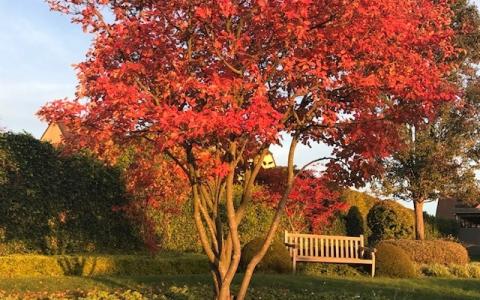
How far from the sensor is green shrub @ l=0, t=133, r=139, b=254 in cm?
1215

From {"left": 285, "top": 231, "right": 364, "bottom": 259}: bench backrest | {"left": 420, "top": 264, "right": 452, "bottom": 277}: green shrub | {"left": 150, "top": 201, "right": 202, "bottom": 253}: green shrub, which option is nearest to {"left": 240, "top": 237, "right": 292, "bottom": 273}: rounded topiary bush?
{"left": 285, "top": 231, "right": 364, "bottom": 259}: bench backrest

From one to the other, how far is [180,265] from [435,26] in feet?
24.0

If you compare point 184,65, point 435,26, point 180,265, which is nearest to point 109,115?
point 184,65

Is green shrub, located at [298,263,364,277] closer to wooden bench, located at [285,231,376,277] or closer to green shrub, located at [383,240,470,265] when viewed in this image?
wooden bench, located at [285,231,376,277]

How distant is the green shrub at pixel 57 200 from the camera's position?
12148 millimetres

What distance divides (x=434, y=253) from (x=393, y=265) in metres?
4.08

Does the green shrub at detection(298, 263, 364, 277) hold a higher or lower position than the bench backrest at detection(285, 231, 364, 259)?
lower

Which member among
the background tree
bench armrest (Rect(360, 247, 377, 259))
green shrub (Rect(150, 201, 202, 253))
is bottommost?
bench armrest (Rect(360, 247, 377, 259))

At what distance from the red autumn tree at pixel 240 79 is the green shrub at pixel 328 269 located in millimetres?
6319

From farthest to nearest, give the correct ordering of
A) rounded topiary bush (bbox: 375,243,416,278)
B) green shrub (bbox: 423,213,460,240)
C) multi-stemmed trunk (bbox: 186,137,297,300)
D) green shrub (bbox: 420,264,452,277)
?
1. green shrub (bbox: 423,213,460,240)
2. green shrub (bbox: 420,264,452,277)
3. rounded topiary bush (bbox: 375,243,416,278)
4. multi-stemmed trunk (bbox: 186,137,297,300)

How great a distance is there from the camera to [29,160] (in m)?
12.5

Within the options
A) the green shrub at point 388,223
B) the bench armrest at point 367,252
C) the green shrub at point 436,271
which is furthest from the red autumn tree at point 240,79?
the green shrub at point 388,223

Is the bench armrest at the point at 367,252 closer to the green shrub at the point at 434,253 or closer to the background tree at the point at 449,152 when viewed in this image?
the green shrub at the point at 434,253

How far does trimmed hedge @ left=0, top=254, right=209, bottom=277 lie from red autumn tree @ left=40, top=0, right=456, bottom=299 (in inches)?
221
